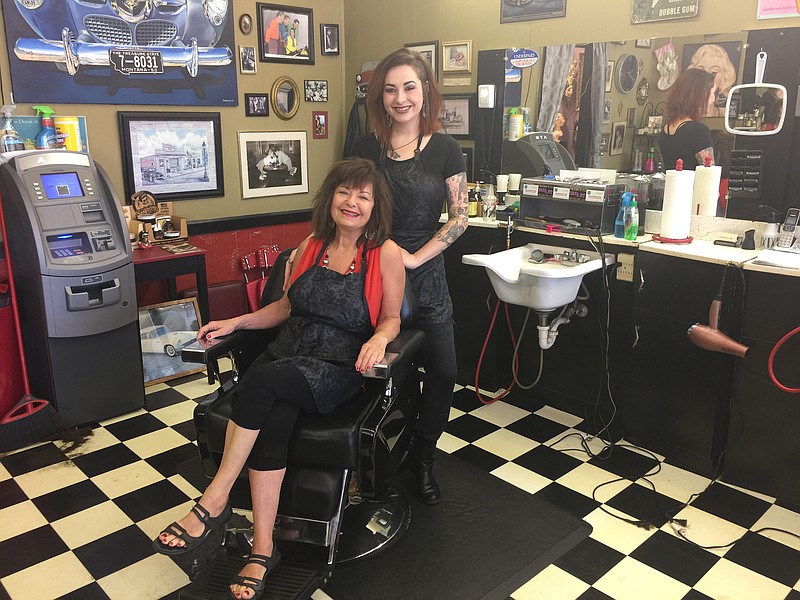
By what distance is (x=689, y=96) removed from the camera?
2879 millimetres

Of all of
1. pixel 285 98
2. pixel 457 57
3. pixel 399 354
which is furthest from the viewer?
pixel 285 98

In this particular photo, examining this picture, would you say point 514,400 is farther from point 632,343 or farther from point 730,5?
point 730,5

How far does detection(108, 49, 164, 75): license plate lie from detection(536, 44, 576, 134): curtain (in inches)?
82.7

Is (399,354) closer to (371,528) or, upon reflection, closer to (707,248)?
(371,528)

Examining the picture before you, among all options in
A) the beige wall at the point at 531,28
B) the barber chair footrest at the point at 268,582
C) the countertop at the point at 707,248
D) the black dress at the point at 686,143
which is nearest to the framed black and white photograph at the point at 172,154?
the beige wall at the point at 531,28

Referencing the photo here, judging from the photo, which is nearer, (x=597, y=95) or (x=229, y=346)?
(x=229, y=346)

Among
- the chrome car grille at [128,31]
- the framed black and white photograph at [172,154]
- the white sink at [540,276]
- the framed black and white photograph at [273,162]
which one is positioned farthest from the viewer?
the framed black and white photograph at [273,162]

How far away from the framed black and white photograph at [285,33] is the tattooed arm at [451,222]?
2276 millimetres

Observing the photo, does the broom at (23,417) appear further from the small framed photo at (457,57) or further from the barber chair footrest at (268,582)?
the small framed photo at (457,57)

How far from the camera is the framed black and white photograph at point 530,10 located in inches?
130

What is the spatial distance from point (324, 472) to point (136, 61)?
2.73 metres

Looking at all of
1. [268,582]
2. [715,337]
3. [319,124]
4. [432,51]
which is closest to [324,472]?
[268,582]

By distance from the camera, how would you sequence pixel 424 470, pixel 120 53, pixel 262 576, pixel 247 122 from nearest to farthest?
1. pixel 262 576
2. pixel 424 470
3. pixel 120 53
4. pixel 247 122

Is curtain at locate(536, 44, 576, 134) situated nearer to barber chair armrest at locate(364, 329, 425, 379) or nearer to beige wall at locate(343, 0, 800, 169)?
beige wall at locate(343, 0, 800, 169)
